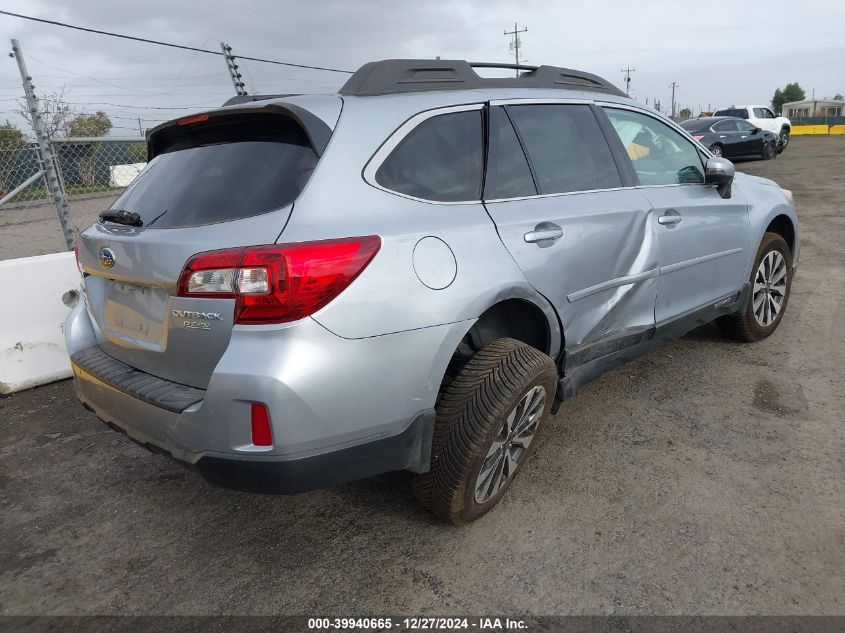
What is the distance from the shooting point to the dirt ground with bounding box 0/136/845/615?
87.9 inches

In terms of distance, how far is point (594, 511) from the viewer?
8.75 feet

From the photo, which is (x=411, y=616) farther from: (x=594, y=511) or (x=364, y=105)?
(x=364, y=105)

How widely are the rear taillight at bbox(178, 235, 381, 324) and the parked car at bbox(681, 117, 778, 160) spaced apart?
64.3ft

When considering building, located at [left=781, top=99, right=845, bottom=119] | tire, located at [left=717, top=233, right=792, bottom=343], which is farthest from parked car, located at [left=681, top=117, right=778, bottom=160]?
building, located at [left=781, top=99, right=845, bottom=119]

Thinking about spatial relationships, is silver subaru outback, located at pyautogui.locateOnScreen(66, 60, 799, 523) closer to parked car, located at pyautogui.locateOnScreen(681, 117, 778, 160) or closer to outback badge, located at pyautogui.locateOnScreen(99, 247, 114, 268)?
outback badge, located at pyautogui.locateOnScreen(99, 247, 114, 268)

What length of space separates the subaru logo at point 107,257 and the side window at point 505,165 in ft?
4.88

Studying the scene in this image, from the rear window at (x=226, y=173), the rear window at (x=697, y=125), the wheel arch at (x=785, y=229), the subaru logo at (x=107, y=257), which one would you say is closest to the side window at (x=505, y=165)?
the rear window at (x=226, y=173)

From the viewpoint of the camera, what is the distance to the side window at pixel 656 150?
3.46m

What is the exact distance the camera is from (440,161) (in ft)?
8.17

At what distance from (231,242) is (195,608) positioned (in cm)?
129

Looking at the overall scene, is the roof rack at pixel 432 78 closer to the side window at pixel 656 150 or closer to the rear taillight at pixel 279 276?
the side window at pixel 656 150

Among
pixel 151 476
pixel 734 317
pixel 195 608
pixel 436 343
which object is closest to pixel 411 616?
pixel 195 608

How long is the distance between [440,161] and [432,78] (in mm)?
461

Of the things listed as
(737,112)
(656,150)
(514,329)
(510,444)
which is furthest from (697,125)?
(510,444)
